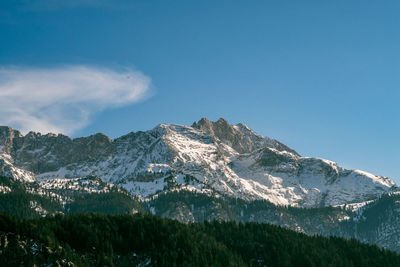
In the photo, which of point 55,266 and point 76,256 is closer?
point 55,266

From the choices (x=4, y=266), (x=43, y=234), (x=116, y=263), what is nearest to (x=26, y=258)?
(x=4, y=266)

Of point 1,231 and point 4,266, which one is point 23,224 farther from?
point 4,266

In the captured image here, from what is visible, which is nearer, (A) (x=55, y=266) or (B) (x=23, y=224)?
(A) (x=55, y=266)

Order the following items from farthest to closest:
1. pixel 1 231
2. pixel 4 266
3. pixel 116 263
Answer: pixel 116 263 < pixel 1 231 < pixel 4 266

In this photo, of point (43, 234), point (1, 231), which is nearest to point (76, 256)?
point (43, 234)

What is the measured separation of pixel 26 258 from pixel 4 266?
761 cm

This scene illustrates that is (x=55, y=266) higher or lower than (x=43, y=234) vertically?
lower

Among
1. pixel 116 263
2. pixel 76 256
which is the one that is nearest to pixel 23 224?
pixel 76 256

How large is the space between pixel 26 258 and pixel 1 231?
16.6m

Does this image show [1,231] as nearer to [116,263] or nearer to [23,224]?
[23,224]

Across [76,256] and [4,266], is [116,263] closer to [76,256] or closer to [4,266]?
[76,256]

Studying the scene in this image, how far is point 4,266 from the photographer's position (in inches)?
6270

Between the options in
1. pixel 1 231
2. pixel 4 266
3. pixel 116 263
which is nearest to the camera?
pixel 4 266

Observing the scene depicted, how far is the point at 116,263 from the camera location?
648 feet
